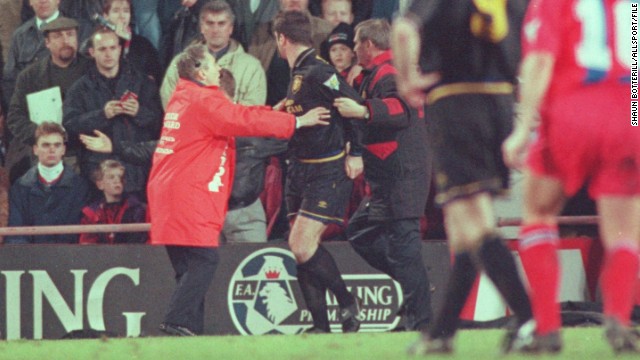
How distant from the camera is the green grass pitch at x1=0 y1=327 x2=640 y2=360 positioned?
265 inches

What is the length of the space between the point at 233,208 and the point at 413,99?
200 inches

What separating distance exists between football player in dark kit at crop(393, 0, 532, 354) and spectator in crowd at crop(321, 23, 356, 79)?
5.11m

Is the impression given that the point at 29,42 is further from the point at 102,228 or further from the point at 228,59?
the point at 102,228

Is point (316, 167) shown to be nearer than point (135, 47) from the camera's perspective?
Yes

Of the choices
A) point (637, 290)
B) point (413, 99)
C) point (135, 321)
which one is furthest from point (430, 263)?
point (413, 99)

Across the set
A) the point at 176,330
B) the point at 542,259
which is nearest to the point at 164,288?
the point at 176,330

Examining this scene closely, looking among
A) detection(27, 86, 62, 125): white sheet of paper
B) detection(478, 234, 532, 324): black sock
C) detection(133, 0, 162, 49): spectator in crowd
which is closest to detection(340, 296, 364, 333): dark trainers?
detection(27, 86, 62, 125): white sheet of paper

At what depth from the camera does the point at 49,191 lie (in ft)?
39.0

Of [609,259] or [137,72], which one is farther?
[137,72]

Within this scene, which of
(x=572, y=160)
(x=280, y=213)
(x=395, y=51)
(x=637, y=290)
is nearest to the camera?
(x=572, y=160)

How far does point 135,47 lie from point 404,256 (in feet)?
11.5

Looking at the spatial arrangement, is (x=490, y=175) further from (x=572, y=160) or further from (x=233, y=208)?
(x=233, y=208)

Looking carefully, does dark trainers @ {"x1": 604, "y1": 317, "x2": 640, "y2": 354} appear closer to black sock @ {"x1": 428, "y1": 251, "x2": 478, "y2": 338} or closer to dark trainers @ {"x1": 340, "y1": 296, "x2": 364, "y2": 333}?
black sock @ {"x1": 428, "y1": 251, "x2": 478, "y2": 338}

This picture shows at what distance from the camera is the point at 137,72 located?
1220 centimetres
